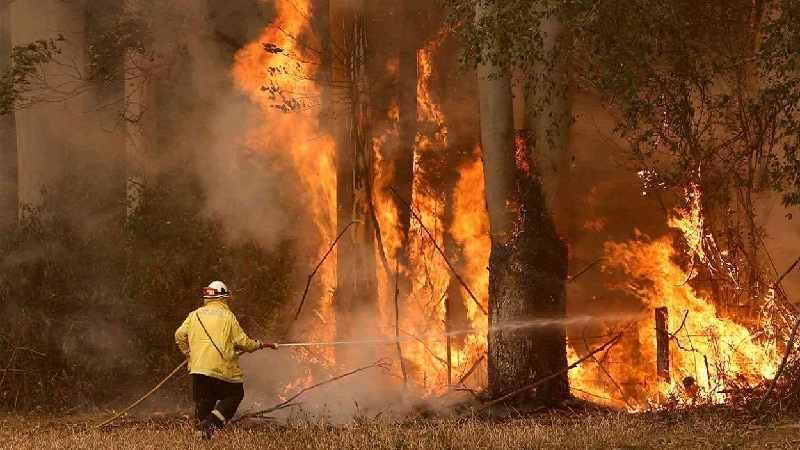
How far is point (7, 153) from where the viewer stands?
21.8 m

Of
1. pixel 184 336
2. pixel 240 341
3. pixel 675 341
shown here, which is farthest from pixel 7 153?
pixel 675 341

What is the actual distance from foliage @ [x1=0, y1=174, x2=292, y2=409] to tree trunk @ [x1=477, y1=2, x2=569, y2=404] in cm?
417

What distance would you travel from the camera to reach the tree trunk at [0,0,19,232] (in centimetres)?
2017

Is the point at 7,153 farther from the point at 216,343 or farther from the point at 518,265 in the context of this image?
the point at 518,265

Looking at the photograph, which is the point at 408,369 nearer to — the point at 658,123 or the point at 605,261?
the point at 605,261

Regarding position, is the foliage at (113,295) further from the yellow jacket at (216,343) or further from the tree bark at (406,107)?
the yellow jacket at (216,343)

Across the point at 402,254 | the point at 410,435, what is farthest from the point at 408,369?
the point at 410,435

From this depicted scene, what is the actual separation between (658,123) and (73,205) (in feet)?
29.5

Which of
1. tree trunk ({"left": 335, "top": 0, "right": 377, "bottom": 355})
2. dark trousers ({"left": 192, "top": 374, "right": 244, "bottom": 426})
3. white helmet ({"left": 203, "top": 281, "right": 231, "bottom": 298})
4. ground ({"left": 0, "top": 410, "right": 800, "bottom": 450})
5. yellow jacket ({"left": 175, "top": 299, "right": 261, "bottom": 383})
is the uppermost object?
tree trunk ({"left": 335, "top": 0, "right": 377, "bottom": 355})

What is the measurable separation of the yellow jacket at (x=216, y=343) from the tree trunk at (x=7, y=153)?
31.9 feet

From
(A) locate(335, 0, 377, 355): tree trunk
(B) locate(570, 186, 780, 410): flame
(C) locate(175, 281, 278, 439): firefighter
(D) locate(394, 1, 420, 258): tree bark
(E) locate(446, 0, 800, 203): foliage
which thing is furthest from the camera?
(D) locate(394, 1, 420, 258): tree bark

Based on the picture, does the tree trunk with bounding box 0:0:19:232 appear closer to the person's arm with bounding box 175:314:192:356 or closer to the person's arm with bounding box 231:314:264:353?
the person's arm with bounding box 175:314:192:356

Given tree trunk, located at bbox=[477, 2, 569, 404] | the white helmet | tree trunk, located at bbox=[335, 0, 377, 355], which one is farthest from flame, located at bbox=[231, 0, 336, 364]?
the white helmet

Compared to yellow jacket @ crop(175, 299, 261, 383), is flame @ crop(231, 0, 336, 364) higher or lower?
higher
